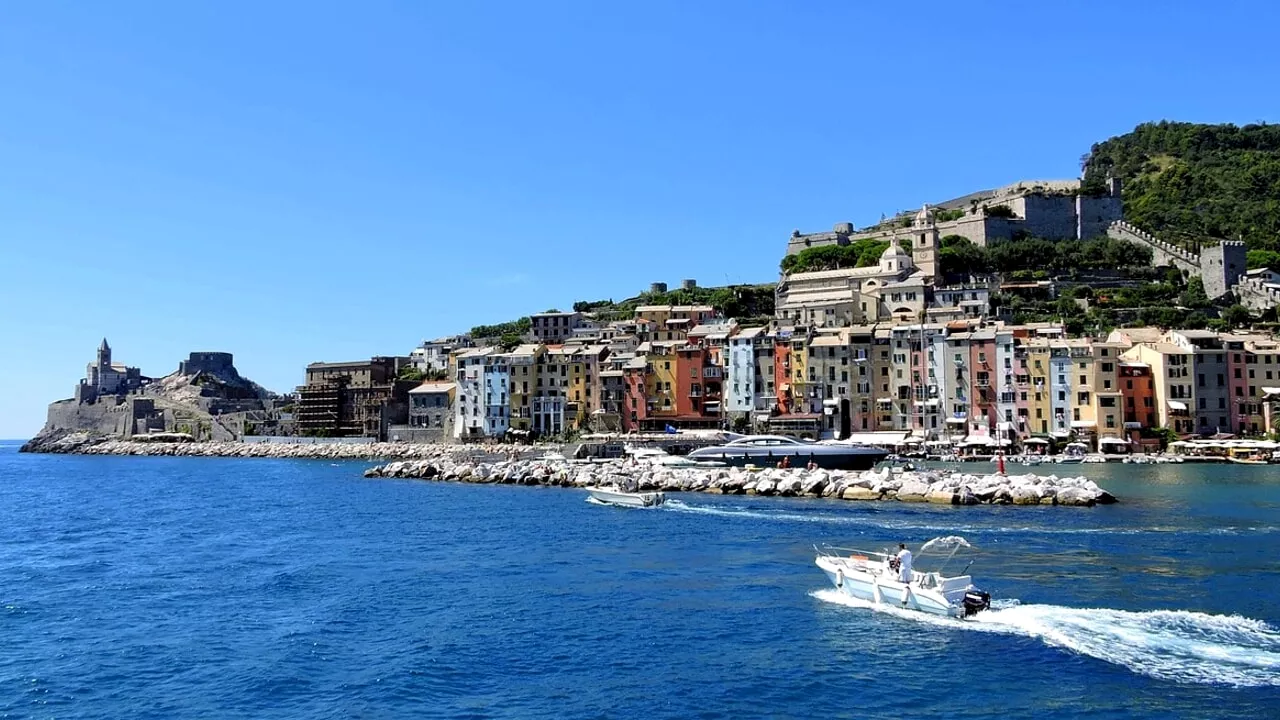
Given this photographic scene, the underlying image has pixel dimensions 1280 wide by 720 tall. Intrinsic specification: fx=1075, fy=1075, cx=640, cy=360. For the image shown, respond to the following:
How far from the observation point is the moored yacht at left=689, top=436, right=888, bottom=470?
2557 inches

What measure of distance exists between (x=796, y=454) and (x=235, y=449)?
72.4 m

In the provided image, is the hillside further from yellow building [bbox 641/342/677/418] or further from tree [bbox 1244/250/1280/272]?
tree [bbox 1244/250/1280/272]

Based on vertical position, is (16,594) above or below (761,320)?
below

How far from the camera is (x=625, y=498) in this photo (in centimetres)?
4716

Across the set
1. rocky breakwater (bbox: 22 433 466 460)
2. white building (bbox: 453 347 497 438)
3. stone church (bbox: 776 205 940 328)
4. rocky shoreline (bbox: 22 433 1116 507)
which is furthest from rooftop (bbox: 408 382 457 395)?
stone church (bbox: 776 205 940 328)

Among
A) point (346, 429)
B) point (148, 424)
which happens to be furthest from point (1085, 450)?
point (148, 424)

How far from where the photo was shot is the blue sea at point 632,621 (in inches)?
656

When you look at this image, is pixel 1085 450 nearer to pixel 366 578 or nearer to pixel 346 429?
pixel 366 578

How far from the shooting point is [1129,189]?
13700 cm

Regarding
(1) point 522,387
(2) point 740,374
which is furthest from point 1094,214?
(1) point 522,387

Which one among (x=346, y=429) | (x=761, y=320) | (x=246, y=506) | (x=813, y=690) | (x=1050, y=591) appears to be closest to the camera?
(x=813, y=690)

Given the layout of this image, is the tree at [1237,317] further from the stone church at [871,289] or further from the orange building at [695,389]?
the orange building at [695,389]

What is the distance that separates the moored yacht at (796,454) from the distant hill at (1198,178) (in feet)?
207

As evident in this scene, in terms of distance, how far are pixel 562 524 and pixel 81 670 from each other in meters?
22.1
